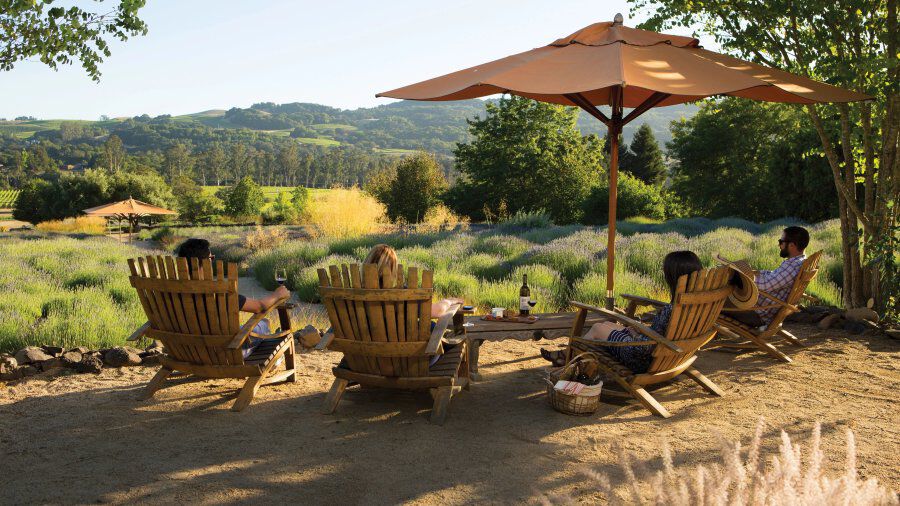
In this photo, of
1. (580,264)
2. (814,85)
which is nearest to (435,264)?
(580,264)

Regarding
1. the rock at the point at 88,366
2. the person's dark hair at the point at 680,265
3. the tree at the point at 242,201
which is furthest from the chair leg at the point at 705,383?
the tree at the point at 242,201

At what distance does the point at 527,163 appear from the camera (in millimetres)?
25797

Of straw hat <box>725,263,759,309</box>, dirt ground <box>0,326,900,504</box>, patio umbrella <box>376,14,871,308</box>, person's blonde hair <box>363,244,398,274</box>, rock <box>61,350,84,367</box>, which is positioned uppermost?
patio umbrella <box>376,14,871,308</box>

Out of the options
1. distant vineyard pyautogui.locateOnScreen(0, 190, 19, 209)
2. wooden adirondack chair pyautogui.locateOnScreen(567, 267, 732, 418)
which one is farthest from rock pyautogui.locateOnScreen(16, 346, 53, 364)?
distant vineyard pyautogui.locateOnScreen(0, 190, 19, 209)

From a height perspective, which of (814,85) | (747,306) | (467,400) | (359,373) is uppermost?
(814,85)

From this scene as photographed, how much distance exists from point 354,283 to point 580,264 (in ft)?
19.3

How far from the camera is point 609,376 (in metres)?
4.76

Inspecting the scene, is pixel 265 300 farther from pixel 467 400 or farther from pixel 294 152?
pixel 294 152

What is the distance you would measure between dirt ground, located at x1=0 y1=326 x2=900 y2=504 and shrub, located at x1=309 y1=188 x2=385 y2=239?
37.7ft

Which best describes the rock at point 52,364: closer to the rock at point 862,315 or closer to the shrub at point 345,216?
the rock at point 862,315

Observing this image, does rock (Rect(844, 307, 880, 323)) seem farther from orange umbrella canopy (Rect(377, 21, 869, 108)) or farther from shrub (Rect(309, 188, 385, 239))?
shrub (Rect(309, 188, 385, 239))

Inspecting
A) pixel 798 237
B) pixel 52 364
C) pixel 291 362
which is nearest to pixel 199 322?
pixel 291 362

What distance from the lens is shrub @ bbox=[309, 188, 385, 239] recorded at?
661 inches

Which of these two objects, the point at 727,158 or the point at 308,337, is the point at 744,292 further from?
the point at 727,158
